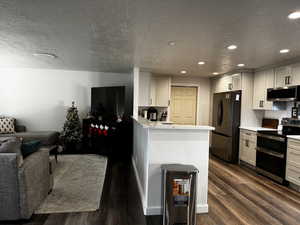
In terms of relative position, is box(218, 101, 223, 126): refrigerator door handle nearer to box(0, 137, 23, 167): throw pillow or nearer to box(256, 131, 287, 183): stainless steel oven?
box(256, 131, 287, 183): stainless steel oven

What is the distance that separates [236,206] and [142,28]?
272 centimetres

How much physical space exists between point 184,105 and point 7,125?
203 inches

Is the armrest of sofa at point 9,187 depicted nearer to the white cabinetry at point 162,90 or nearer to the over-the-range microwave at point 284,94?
the white cabinetry at point 162,90

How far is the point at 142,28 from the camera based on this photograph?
2354mm

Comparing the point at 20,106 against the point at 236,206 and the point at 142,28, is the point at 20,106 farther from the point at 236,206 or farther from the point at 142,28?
the point at 236,206

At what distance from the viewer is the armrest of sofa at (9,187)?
6.89ft

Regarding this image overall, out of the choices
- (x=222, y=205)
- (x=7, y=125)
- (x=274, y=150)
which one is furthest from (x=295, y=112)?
(x=7, y=125)

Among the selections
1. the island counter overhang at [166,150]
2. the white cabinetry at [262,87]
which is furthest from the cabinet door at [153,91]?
the island counter overhang at [166,150]

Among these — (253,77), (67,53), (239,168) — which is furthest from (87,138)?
(253,77)

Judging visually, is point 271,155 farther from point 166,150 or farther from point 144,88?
point 144,88

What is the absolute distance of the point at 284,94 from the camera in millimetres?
3836

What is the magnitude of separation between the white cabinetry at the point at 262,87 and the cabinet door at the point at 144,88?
8.82 feet

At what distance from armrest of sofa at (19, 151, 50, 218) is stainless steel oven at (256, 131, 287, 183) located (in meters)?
3.97

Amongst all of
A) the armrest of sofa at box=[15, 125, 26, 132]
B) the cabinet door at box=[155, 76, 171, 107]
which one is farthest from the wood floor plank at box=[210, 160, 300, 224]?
the armrest of sofa at box=[15, 125, 26, 132]
